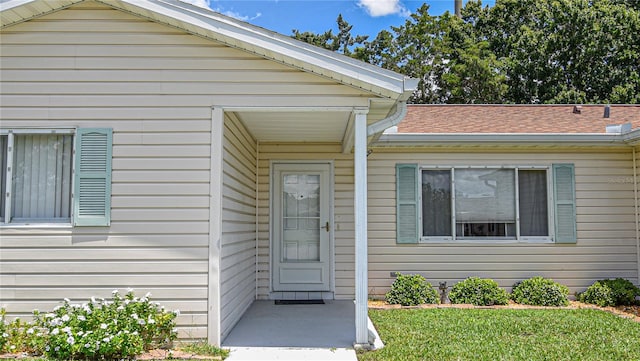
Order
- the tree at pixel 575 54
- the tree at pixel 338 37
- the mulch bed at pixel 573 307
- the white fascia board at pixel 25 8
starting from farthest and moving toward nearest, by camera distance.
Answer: the tree at pixel 338 37
the tree at pixel 575 54
the mulch bed at pixel 573 307
the white fascia board at pixel 25 8

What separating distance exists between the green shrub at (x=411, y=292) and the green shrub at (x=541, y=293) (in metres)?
1.20

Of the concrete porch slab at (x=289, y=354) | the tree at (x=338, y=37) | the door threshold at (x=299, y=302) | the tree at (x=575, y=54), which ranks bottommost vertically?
the concrete porch slab at (x=289, y=354)

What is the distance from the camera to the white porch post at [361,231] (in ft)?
15.7

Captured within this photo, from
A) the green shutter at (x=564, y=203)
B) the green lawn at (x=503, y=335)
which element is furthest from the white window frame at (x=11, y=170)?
the green shutter at (x=564, y=203)

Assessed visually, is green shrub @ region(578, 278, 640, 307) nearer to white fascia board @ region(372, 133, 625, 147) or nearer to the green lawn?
the green lawn

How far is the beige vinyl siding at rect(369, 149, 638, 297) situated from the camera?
7.56 m

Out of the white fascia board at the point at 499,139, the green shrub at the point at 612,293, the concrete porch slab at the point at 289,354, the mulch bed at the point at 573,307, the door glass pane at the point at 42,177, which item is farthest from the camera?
the white fascia board at the point at 499,139

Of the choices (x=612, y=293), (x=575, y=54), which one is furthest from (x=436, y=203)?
(x=575, y=54)

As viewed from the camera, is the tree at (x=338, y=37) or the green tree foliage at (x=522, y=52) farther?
the tree at (x=338, y=37)

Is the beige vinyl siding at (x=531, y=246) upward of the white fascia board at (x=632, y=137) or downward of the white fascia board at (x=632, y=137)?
downward

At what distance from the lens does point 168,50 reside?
4883mm

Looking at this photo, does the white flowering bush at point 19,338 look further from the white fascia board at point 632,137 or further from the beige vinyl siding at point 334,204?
the white fascia board at point 632,137

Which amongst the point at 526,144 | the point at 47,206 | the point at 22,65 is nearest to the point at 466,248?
the point at 526,144

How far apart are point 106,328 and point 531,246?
594 cm
